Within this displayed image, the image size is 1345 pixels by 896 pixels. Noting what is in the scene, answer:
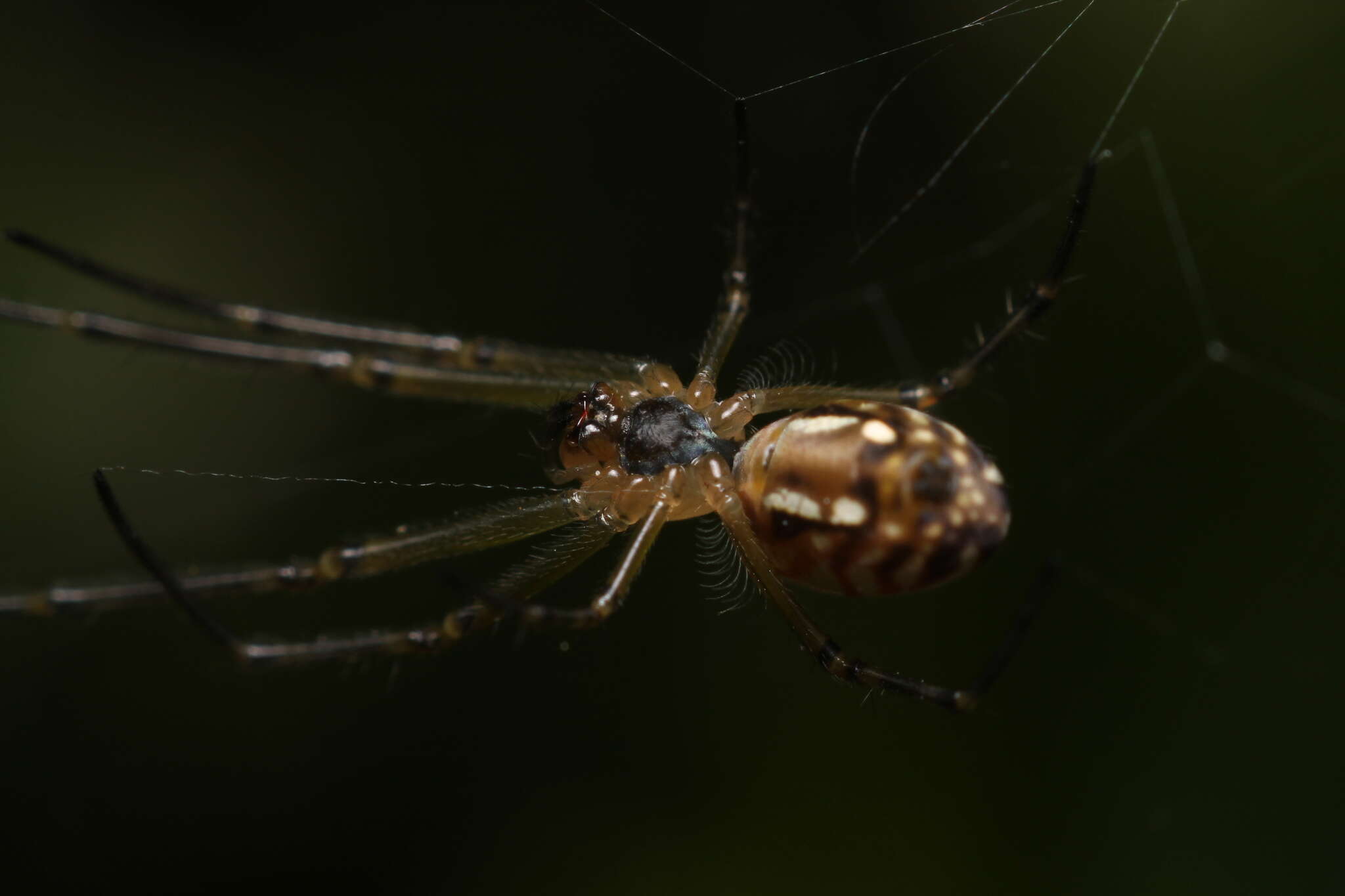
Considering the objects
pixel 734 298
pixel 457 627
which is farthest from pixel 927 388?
pixel 457 627

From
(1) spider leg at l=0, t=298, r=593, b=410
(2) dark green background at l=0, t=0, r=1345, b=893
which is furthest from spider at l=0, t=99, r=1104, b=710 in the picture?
(2) dark green background at l=0, t=0, r=1345, b=893

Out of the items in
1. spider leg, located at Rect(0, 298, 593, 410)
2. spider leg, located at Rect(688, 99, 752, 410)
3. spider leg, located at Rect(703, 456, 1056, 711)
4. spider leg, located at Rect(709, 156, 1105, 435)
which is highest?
spider leg, located at Rect(688, 99, 752, 410)

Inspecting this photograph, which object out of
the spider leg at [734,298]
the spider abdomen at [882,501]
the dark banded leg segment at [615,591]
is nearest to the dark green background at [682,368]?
the spider leg at [734,298]

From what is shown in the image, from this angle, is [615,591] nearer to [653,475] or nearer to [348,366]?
[653,475]

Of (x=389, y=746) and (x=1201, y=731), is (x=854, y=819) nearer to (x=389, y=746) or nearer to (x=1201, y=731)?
(x=1201, y=731)

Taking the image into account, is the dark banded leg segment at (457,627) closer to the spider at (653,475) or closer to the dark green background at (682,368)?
the spider at (653,475)

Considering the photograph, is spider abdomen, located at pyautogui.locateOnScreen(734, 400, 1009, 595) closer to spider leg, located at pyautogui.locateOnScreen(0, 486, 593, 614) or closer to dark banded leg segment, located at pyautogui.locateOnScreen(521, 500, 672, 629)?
dark banded leg segment, located at pyautogui.locateOnScreen(521, 500, 672, 629)

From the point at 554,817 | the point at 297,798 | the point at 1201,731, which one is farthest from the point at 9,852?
the point at 1201,731
